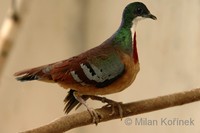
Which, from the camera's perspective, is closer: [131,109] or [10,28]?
[131,109]

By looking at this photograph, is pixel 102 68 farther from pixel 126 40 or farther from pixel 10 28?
pixel 10 28

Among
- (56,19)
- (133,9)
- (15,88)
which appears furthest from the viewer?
(15,88)

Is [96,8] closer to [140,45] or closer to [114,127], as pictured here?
[140,45]

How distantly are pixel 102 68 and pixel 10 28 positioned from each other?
0.39 m

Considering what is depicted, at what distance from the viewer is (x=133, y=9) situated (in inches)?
17.6

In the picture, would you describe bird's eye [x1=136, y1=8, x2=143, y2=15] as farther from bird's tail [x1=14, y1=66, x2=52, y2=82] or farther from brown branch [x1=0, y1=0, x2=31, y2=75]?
brown branch [x1=0, y1=0, x2=31, y2=75]

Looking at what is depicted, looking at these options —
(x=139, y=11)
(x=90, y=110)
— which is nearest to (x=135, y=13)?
(x=139, y=11)

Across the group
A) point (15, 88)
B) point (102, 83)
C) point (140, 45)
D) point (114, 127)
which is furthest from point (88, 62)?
point (15, 88)

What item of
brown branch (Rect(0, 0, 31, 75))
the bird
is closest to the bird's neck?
the bird

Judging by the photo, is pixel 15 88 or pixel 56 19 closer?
pixel 56 19

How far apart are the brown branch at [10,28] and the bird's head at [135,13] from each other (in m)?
0.40

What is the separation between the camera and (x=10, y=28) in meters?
0.82

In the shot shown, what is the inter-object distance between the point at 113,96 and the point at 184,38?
14cm

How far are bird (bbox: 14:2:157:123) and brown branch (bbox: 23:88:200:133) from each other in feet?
0.04
